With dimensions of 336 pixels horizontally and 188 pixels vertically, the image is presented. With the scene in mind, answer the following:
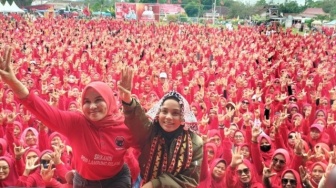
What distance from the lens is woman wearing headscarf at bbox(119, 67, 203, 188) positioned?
1.55 metres

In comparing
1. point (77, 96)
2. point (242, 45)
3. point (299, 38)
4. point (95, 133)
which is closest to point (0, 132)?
point (77, 96)

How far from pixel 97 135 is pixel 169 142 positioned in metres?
0.24

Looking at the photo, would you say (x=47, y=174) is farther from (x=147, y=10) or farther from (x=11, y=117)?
(x=147, y=10)

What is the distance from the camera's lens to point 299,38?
9.87 feet

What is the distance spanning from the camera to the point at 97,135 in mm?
1602

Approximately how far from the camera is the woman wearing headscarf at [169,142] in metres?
1.55

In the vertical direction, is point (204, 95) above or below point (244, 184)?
above

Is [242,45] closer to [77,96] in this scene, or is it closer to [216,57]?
[216,57]

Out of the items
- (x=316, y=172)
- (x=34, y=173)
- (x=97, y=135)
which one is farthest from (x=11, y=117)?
(x=316, y=172)

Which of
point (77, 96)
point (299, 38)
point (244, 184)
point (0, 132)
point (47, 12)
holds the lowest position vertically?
point (244, 184)

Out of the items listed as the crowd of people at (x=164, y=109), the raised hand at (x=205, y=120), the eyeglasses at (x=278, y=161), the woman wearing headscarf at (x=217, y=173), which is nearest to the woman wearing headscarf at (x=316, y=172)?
the crowd of people at (x=164, y=109)

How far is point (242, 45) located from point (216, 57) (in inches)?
8.6

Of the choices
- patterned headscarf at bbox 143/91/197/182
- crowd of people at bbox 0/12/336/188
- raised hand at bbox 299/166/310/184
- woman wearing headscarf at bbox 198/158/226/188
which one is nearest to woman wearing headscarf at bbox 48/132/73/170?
crowd of people at bbox 0/12/336/188

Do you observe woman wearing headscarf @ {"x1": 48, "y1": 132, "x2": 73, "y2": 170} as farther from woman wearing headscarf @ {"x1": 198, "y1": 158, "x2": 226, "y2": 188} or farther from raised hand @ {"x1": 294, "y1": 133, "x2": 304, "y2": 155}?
raised hand @ {"x1": 294, "y1": 133, "x2": 304, "y2": 155}
